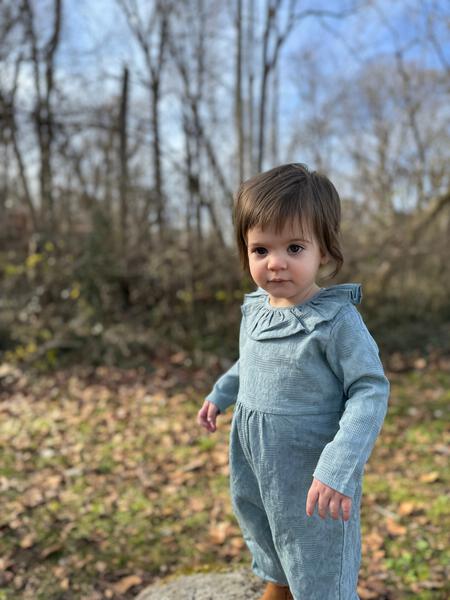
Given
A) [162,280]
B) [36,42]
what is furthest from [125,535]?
[36,42]

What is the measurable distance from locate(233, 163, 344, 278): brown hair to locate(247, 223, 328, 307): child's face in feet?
0.08

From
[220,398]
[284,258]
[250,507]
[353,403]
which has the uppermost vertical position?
[284,258]

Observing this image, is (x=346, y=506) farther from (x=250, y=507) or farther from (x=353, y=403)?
(x=250, y=507)

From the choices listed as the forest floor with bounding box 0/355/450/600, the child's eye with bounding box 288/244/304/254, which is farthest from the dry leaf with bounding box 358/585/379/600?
the child's eye with bounding box 288/244/304/254

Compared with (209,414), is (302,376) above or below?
above

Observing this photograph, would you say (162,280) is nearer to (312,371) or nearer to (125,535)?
(125,535)

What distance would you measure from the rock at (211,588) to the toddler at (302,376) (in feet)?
2.59

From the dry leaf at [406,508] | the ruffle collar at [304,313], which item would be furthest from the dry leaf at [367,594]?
the ruffle collar at [304,313]

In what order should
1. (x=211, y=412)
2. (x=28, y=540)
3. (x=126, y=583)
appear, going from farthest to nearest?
(x=28, y=540) → (x=126, y=583) → (x=211, y=412)

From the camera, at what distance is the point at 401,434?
201 inches

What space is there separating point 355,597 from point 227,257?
5.70 meters

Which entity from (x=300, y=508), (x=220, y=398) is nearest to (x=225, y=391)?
(x=220, y=398)

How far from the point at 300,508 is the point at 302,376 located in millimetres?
421

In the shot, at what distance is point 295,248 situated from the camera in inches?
62.8
